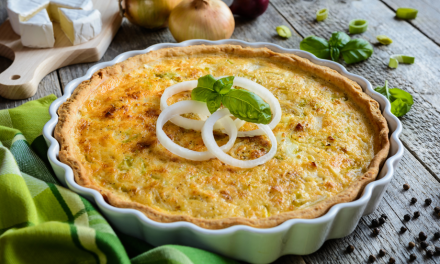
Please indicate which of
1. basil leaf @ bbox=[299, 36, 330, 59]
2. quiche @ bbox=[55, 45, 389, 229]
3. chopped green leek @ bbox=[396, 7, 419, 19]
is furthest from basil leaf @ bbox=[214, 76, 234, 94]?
chopped green leek @ bbox=[396, 7, 419, 19]

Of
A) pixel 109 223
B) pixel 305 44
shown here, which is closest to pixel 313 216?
pixel 109 223

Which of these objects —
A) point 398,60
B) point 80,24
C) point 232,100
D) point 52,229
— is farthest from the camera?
point 398,60

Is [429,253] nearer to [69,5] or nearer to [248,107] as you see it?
[248,107]

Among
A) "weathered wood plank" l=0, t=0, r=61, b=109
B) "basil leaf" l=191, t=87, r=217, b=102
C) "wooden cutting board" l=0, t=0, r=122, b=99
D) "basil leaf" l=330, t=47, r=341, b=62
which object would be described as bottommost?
"weathered wood plank" l=0, t=0, r=61, b=109

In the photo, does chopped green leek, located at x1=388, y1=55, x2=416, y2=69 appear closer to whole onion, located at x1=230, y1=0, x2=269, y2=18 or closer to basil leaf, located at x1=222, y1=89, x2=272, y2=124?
whole onion, located at x1=230, y1=0, x2=269, y2=18

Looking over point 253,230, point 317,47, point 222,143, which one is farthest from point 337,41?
point 253,230

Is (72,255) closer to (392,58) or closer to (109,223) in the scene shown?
(109,223)
